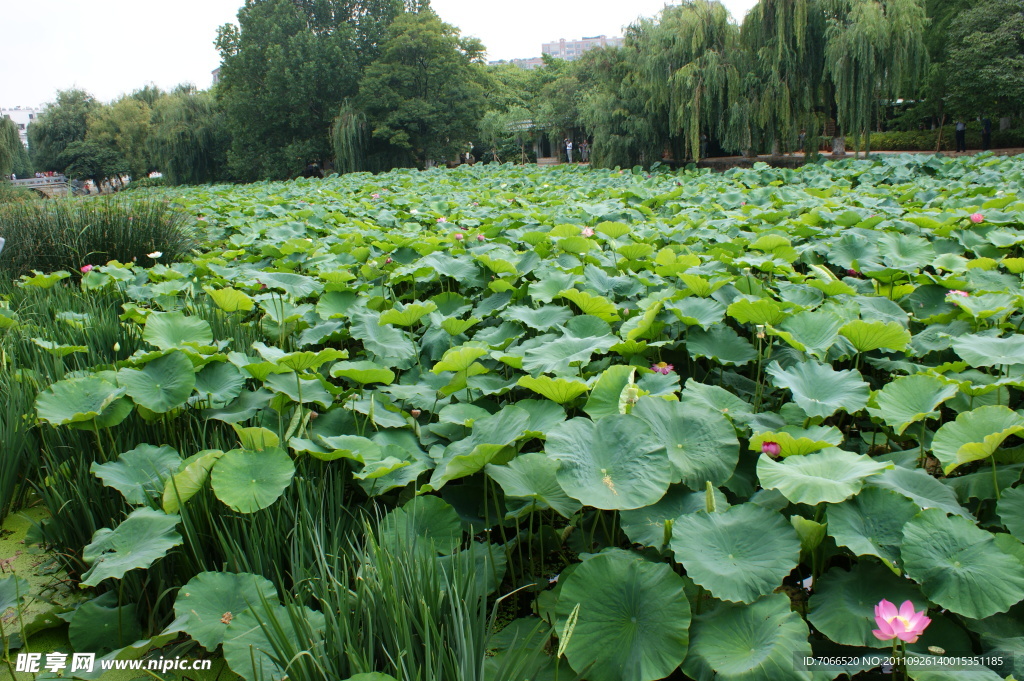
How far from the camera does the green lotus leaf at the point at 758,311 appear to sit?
5.86 ft

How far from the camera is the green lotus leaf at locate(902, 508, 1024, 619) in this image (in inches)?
35.6

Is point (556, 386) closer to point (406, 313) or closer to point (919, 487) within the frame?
point (919, 487)

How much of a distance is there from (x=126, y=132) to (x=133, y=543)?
45.6 meters

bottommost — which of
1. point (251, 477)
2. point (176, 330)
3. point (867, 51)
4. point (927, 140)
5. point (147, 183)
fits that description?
point (251, 477)

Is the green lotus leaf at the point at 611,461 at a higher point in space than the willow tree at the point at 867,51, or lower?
lower

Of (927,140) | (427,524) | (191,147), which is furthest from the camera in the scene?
(191,147)

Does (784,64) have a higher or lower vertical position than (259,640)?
higher

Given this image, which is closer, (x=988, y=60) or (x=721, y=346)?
(x=721, y=346)

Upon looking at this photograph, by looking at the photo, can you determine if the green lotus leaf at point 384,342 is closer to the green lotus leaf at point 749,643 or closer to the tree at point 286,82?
the green lotus leaf at point 749,643

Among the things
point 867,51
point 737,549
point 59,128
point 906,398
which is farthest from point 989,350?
point 59,128

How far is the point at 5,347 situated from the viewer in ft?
7.59

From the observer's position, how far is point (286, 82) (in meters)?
24.0

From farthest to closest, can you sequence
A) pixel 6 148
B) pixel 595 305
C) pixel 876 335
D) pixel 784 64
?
pixel 6 148, pixel 784 64, pixel 595 305, pixel 876 335

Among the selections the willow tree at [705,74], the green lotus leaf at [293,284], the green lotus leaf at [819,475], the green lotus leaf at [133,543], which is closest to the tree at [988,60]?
the willow tree at [705,74]
